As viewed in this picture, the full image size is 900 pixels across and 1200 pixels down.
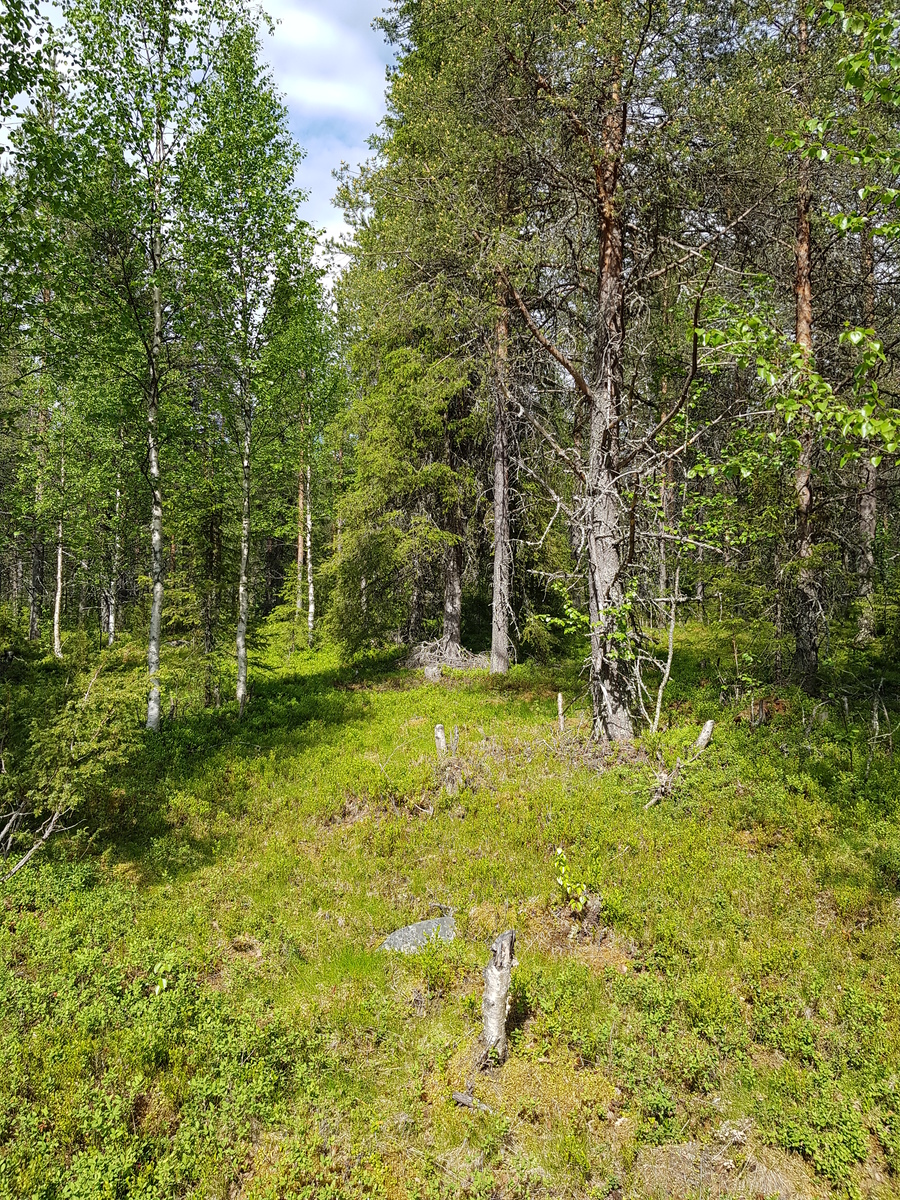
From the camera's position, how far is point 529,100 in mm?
9398

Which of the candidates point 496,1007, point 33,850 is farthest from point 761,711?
point 33,850

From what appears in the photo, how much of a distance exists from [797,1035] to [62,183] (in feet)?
51.8

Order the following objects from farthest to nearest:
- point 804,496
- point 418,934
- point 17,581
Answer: point 17,581 < point 804,496 < point 418,934

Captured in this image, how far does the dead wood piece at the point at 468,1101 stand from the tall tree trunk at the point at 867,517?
10.4 metres

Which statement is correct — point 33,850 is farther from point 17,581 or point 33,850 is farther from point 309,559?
point 17,581

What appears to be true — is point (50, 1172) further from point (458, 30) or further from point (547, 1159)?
point (458, 30)

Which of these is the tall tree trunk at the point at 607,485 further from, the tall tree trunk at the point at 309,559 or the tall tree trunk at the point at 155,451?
the tall tree trunk at the point at 309,559

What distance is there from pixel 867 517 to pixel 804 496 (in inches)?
353

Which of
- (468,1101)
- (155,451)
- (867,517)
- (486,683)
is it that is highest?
(155,451)

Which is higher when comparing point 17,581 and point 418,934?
point 17,581

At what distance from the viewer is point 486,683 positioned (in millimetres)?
15062

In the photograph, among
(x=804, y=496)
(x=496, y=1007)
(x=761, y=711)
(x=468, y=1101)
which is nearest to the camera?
(x=468, y=1101)

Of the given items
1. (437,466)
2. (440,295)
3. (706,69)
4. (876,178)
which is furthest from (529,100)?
(437,466)

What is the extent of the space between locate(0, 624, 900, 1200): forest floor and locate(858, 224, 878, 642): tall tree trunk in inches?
164
